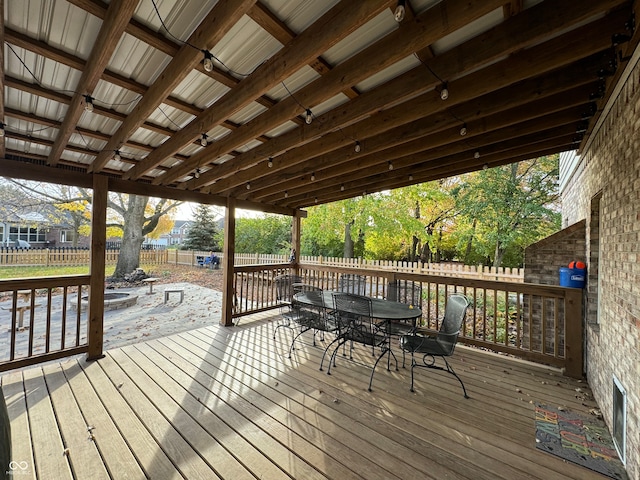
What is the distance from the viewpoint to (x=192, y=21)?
1.63 m

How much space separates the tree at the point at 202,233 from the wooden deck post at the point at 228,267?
1373 cm

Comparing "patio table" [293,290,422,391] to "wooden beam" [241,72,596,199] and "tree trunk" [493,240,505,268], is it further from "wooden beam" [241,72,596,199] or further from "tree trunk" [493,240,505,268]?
"tree trunk" [493,240,505,268]

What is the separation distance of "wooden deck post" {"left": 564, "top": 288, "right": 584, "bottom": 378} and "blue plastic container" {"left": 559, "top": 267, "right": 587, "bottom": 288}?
95 millimetres

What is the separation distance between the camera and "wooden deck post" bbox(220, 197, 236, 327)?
5.02m

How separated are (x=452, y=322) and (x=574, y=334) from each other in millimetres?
1526

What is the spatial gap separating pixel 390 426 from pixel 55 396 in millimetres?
3202

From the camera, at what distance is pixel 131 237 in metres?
11.1

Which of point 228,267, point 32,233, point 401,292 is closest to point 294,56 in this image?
point 401,292

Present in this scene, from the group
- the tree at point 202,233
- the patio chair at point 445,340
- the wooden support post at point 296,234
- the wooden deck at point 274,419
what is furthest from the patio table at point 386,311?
the tree at point 202,233

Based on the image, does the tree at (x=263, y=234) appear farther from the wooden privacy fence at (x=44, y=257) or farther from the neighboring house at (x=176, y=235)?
the neighboring house at (x=176, y=235)

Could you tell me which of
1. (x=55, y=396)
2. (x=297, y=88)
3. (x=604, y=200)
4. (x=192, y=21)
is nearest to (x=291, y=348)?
(x=55, y=396)

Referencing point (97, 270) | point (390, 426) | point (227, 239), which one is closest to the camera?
point (390, 426)

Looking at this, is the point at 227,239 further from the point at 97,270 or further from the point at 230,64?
the point at 230,64

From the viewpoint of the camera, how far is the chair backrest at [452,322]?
285cm
